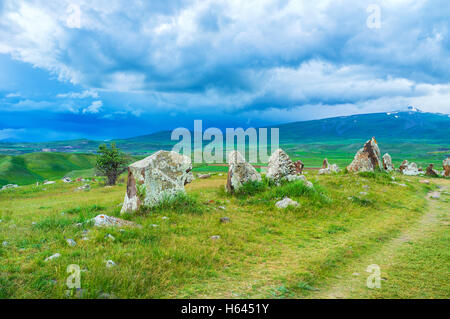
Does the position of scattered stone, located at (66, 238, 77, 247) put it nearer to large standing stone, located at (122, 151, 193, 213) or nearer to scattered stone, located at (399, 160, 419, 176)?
large standing stone, located at (122, 151, 193, 213)

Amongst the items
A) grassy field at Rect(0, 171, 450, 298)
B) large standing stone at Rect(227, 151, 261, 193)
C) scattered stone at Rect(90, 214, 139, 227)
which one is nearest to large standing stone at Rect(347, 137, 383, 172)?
grassy field at Rect(0, 171, 450, 298)

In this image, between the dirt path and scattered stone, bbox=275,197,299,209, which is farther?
scattered stone, bbox=275,197,299,209

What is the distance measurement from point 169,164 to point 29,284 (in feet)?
28.4

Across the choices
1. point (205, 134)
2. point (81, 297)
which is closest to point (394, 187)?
point (205, 134)

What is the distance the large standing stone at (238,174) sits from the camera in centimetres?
1791

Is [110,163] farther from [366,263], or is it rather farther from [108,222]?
[366,263]

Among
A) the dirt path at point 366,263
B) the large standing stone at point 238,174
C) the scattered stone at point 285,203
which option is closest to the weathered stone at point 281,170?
the large standing stone at point 238,174

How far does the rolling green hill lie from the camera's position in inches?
3312

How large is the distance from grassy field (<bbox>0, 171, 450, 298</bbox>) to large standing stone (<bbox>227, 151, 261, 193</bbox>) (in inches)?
122

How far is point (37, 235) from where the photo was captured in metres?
9.03

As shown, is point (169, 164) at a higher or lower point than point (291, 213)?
higher

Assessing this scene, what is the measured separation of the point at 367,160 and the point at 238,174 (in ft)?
52.5
